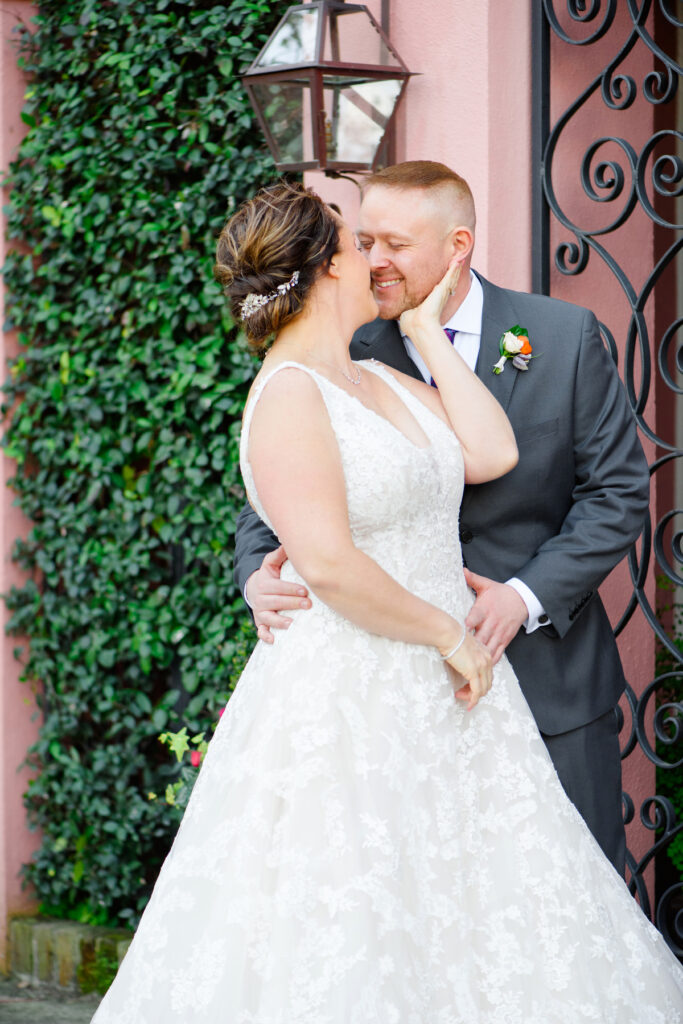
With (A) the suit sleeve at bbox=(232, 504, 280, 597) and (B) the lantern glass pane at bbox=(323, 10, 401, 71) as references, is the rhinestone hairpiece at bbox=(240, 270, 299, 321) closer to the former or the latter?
(A) the suit sleeve at bbox=(232, 504, 280, 597)

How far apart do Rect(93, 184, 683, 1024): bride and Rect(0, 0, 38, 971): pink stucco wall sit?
8.02 feet

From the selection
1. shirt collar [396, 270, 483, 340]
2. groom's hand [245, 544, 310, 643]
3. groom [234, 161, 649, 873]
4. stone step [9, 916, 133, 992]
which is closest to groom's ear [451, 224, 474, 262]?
groom [234, 161, 649, 873]

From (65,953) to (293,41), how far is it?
10.5ft

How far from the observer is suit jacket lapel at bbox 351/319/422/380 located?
2.95 m

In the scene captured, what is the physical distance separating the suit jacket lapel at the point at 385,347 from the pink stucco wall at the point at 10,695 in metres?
2.26

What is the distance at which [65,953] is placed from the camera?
455 centimetres

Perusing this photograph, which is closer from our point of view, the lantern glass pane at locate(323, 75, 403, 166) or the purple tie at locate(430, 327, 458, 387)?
the purple tie at locate(430, 327, 458, 387)

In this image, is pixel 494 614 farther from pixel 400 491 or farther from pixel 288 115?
pixel 288 115

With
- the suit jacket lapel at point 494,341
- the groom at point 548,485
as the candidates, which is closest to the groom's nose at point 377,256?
the groom at point 548,485

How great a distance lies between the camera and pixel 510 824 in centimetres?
243

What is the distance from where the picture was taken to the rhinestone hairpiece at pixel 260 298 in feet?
7.90

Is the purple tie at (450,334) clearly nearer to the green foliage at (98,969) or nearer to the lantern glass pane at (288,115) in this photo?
the lantern glass pane at (288,115)

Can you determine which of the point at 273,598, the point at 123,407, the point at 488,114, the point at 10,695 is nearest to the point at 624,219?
the point at 488,114

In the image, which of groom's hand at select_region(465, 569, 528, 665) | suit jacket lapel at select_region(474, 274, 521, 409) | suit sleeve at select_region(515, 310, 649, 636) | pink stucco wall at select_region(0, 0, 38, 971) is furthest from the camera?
pink stucco wall at select_region(0, 0, 38, 971)
